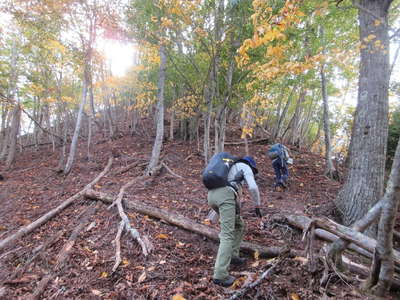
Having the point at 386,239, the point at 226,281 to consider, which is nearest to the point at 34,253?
the point at 226,281

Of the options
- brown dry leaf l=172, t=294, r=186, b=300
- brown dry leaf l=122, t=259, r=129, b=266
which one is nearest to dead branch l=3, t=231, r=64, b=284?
brown dry leaf l=122, t=259, r=129, b=266

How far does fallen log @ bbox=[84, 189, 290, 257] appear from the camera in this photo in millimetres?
3564

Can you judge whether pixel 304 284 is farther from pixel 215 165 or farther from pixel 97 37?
pixel 97 37

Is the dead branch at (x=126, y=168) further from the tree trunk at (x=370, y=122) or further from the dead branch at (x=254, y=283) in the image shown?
the tree trunk at (x=370, y=122)

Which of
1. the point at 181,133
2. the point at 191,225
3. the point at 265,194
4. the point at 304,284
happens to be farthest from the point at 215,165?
the point at 181,133

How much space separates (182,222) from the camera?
175 inches

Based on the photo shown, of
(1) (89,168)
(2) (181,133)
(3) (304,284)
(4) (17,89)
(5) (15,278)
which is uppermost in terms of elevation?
(4) (17,89)

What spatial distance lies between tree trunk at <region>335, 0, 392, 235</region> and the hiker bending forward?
91.1 inches

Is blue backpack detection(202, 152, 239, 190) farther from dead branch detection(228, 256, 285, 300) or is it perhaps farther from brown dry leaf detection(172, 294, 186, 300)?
brown dry leaf detection(172, 294, 186, 300)

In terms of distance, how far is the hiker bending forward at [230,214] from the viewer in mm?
3011

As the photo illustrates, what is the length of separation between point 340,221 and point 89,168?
30.4ft

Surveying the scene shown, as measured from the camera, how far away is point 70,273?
10.9 feet

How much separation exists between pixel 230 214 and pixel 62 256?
2.85 m

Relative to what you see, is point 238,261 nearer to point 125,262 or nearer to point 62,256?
point 125,262
